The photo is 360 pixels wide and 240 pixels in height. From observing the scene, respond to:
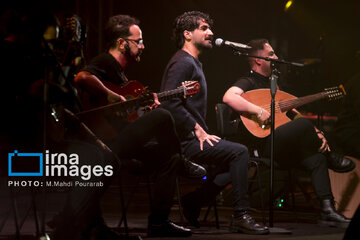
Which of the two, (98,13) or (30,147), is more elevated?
(98,13)

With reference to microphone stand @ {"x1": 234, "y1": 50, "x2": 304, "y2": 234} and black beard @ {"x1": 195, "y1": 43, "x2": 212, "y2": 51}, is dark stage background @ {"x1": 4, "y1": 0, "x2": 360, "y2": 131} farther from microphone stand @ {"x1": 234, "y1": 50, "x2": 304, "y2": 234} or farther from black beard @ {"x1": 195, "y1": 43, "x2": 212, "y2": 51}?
microphone stand @ {"x1": 234, "y1": 50, "x2": 304, "y2": 234}

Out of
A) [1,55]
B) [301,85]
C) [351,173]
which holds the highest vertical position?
[301,85]

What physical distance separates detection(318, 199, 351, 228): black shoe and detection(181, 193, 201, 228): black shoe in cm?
96

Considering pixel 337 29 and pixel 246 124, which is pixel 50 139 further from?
pixel 337 29

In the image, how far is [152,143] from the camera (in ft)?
10.8

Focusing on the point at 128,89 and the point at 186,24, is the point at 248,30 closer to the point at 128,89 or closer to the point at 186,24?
the point at 186,24

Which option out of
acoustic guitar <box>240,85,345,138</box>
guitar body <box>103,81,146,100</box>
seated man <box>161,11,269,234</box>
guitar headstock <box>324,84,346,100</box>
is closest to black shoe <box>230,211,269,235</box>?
seated man <box>161,11,269,234</box>

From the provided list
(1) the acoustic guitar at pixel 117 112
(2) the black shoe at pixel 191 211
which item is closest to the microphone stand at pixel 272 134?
(2) the black shoe at pixel 191 211

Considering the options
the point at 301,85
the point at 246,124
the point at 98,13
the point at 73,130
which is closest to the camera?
the point at 73,130

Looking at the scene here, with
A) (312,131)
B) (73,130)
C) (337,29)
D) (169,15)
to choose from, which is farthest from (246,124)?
(337,29)

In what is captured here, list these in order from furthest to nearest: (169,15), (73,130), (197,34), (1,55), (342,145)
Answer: (169,15) < (342,145) < (197,34) < (73,130) < (1,55)

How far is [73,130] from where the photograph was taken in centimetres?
291

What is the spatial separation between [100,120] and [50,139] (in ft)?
1.24

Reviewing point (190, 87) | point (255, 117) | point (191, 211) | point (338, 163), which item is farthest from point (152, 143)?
point (338, 163)
